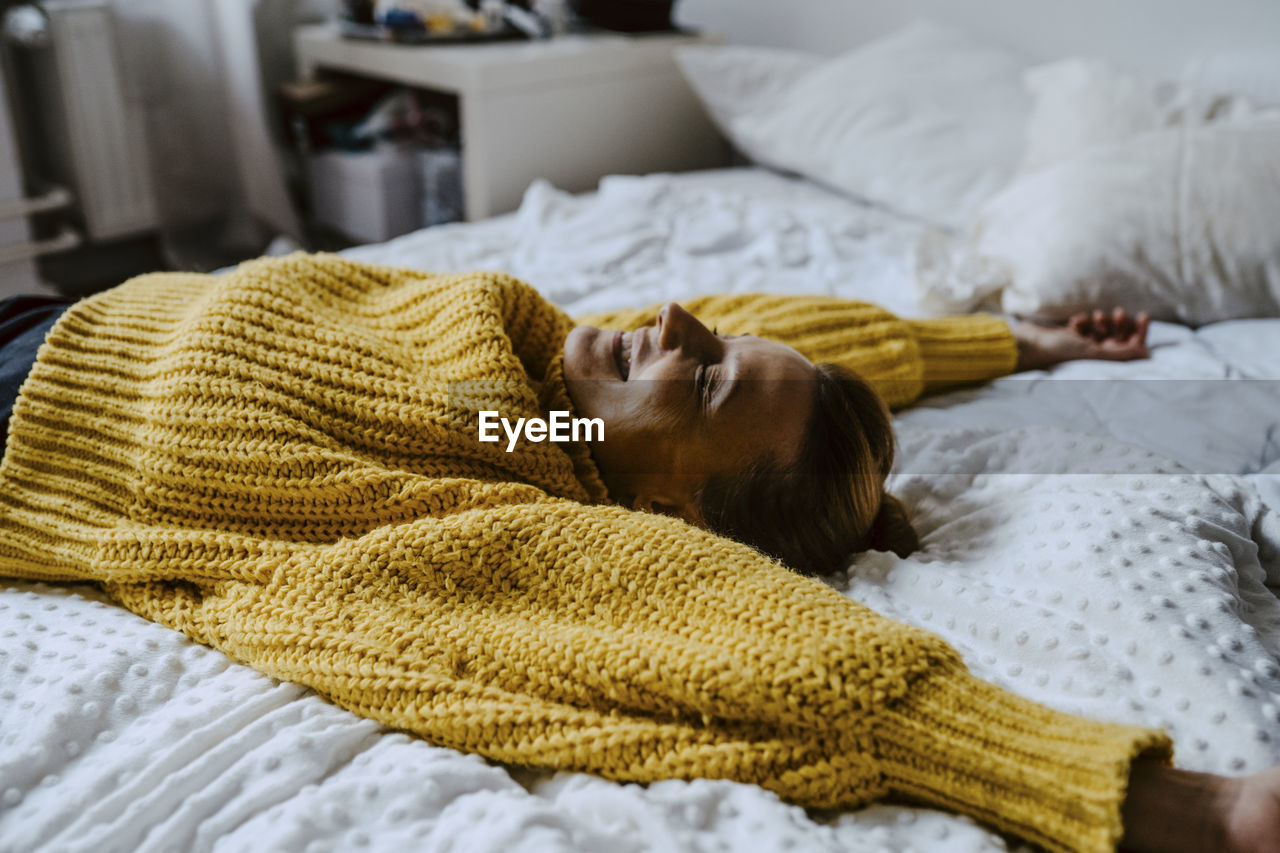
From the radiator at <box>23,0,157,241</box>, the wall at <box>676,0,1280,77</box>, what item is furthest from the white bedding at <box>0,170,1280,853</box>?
the radiator at <box>23,0,157,241</box>

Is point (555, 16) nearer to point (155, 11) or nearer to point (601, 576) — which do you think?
point (155, 11)

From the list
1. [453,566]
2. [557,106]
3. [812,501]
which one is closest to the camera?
[453,566]

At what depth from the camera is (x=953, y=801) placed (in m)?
0.56

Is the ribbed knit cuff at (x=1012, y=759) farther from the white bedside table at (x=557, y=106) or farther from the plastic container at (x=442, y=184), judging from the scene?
the plastic container at (x=442, y=184)

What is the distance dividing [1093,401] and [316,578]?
830 mm

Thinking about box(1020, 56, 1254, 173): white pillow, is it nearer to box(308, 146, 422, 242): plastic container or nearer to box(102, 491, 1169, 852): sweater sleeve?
box(102, 491, 1169, 852): sweater sleeve

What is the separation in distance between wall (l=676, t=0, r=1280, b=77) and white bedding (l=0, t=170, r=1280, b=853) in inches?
31.1

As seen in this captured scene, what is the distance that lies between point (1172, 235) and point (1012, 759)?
929mm

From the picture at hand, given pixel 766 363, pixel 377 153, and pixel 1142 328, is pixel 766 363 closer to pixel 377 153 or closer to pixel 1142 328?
pixel 1142 328

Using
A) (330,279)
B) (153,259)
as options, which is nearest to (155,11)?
(153,259)

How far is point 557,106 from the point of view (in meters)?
1.96

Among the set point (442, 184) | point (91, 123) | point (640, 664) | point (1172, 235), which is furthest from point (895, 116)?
point (91, 123)

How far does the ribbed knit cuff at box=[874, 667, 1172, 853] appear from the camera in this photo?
520mm

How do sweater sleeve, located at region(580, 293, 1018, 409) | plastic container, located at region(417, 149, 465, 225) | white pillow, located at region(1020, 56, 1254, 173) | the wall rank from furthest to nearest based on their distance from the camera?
plastic container, located at region(417, 149, 465, 225) → the wall → white pillow, located at region(1020, 56, 1254, 173) → sweater sleeve, located at region(580, 293, 1018, 409)
